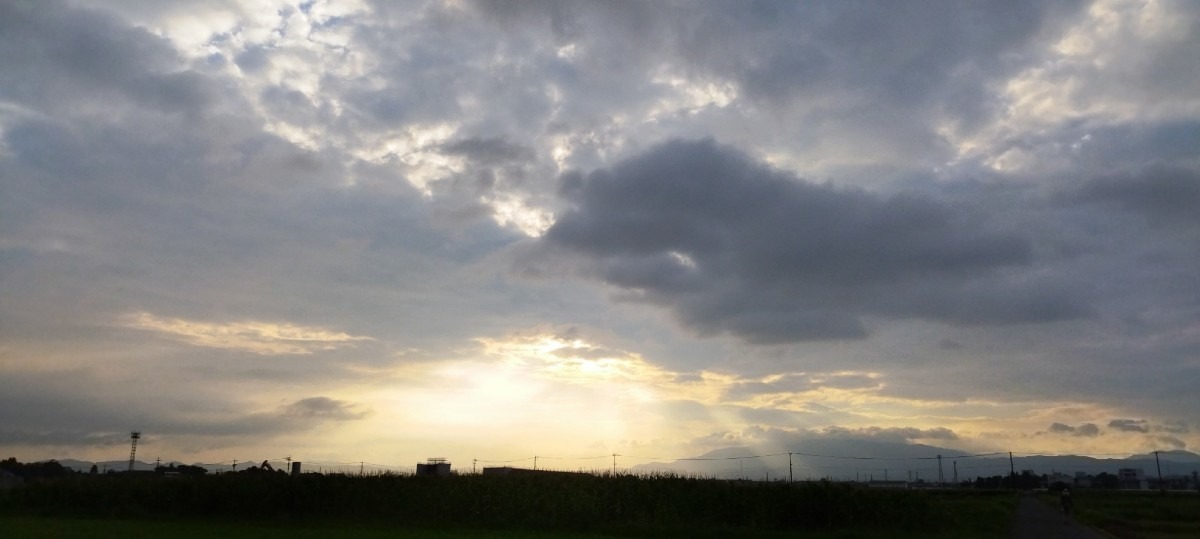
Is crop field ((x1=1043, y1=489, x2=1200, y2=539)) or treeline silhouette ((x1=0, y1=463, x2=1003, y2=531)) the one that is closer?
crop field ((x1=1043, y1=489, x2=1200, y2=539))

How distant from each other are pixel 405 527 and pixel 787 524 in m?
15.8

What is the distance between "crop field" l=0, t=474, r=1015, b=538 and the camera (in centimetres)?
3231

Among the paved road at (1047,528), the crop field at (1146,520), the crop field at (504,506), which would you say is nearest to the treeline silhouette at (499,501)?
the crop field at (504,506)

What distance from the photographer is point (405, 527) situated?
106 ft

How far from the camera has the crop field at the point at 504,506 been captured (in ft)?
106

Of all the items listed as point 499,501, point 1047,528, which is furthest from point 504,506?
point 1047,528

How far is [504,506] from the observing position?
35.5 metres

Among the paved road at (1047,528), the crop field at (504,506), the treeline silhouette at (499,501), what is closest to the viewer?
the paved road at (1047,528)

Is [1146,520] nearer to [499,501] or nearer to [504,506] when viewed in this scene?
[504,506]

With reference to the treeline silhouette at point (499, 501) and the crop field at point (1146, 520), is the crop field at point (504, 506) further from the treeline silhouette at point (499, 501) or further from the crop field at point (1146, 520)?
the crop field at point (1146, 520)

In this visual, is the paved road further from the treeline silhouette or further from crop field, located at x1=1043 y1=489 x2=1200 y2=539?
A: the treeline silhouette

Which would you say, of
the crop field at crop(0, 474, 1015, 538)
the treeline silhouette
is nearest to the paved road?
the crop field at crop(0, 474, 1015, 538)

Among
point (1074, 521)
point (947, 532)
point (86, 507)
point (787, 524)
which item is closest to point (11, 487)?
point (86, 507)

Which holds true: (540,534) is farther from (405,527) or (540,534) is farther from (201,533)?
(201,533)
